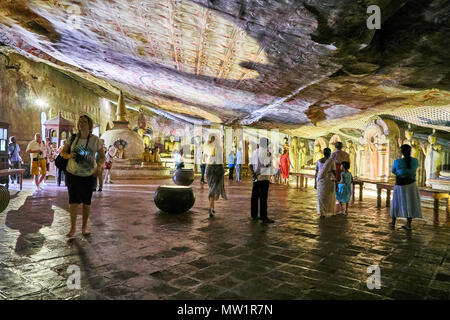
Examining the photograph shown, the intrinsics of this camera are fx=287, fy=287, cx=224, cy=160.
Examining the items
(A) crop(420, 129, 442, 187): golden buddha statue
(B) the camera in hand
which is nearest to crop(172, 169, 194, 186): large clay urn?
(B) the camera in hand

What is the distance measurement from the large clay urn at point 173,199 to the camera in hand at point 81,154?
2.25 metres

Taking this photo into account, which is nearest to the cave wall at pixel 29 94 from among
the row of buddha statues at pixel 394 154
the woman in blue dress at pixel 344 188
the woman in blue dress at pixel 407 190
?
the woman in blue dress at pixel 344 188

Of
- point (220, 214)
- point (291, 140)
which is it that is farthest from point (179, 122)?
point (220, 214)

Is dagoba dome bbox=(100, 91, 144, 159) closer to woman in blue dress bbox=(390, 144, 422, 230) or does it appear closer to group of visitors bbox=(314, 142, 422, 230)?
group of visitors bbox=(314, 142, 422, 230)

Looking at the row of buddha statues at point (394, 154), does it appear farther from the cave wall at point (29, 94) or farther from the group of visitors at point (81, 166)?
the cave wall at point (29, 94)

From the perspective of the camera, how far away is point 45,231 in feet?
15.0

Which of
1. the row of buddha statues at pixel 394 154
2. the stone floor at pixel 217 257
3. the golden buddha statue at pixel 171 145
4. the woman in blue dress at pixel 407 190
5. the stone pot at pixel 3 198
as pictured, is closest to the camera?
the stone floor at pixel 217 257

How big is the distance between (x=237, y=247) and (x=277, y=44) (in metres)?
3.96

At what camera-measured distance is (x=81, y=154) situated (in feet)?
13.8

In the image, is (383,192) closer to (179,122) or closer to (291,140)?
(291,140)

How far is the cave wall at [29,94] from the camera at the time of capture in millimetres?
17203

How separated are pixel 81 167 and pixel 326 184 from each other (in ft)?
16.5
